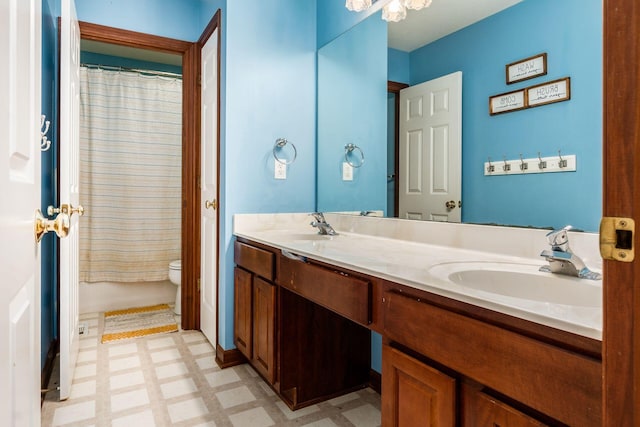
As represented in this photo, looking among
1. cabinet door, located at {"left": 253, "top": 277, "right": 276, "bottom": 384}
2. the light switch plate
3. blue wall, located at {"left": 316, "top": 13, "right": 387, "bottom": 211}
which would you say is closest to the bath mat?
cabinet door, located at {"left": 253, "top": 277, "right": 276, "bottom": 384}

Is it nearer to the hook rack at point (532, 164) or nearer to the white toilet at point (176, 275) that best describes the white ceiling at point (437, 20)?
the hook rack at point (532, 164)

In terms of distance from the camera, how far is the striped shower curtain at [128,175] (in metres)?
3.26

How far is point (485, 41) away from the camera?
147 cm

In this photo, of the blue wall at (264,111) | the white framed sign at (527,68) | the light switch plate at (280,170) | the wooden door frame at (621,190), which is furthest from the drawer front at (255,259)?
the wooden door frame at (621,190)

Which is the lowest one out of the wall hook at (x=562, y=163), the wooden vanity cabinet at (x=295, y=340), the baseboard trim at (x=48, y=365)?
the baseboard trim at (x=48, y=365)

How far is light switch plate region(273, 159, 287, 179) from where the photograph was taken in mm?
2391

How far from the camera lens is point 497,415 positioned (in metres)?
0.79

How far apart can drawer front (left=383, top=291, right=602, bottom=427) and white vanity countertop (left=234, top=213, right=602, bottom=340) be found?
1.9 inches

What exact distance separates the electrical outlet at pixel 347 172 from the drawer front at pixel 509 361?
1366 millimetres

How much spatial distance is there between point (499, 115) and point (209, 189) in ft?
5.84

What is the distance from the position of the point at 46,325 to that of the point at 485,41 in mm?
2582

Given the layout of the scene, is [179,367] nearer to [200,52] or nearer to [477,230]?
[477,230]

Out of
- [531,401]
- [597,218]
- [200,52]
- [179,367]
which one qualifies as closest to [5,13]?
[531,401]

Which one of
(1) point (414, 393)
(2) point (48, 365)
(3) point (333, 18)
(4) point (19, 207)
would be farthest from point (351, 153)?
(2) point (48, 365)
